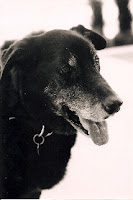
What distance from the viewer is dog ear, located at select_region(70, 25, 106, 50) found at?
1.85 metres

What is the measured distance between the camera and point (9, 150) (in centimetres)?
168

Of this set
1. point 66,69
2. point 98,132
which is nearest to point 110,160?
point 98,132

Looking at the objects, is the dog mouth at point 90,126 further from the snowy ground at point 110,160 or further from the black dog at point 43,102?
the snowy ground at point 110,160

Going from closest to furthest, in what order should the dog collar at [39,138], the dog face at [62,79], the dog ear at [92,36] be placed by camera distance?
the dog face at [62,79]
the dog collar at [39,138]
the dog ear at [92,36]

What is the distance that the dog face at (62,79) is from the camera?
1.59m

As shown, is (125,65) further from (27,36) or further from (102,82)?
(27,36)

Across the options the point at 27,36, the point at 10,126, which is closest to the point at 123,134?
the point at 10,126

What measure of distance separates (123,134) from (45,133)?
640mm

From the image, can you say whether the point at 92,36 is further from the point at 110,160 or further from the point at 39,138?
the point at 110,160

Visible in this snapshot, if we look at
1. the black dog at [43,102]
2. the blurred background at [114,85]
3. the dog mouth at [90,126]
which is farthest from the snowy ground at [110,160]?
the dog mouth at [90,126]

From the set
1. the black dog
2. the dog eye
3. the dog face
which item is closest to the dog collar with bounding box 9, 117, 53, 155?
the black dog

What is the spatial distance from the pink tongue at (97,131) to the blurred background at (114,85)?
0.25 metres

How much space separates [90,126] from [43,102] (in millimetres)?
319

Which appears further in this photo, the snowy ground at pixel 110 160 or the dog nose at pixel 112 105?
the snowy ground at pixel 110 160
